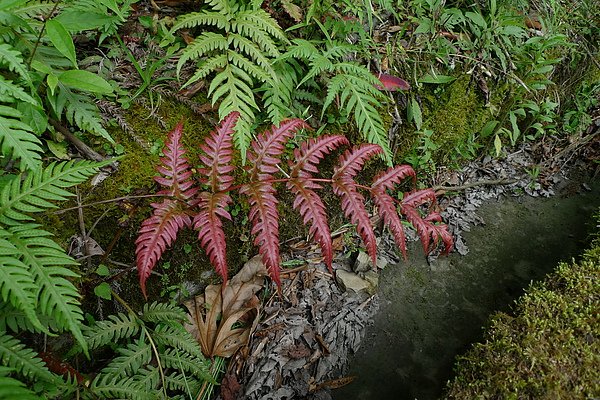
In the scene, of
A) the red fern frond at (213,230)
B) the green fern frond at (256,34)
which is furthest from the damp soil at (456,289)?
the green fern frond at (256,34)

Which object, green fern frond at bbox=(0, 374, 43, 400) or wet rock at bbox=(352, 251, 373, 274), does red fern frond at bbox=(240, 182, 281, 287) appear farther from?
wet rock at bbox=(352, 251, 373, 274)

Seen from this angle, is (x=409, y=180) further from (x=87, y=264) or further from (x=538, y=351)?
(x=87, y=264)

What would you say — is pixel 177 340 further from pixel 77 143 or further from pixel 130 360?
pixel 77 143

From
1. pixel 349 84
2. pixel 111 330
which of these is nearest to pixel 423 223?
pixel 349 84

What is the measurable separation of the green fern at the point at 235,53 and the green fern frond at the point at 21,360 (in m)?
1.39

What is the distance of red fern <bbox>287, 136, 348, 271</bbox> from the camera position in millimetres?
1901

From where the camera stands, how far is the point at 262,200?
77.0 inches

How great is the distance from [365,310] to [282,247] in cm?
73

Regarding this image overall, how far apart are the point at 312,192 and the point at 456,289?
1.59 metres

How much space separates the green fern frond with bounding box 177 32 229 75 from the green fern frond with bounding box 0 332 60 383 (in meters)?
1.59

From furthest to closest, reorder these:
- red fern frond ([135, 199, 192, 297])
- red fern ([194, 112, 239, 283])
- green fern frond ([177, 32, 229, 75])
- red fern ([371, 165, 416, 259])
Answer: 1. green fern frond ([177, 32, 229, 75])
2. red fern ([371, 165, 416, 259])
3. red fern ([194, 112, 239, 283])
4. red fern frond ([135, 199, 192, 297])

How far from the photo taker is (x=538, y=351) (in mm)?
1939

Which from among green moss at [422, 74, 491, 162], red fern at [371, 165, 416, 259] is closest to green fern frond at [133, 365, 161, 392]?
red fern at [371, 165, 416, 259]

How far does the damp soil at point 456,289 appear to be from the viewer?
2.46m
